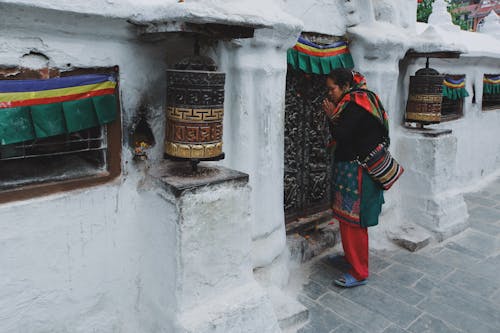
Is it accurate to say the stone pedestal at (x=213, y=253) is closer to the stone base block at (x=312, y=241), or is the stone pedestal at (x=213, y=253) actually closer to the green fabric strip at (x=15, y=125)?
the green fabric strip at (x=15, y=125)

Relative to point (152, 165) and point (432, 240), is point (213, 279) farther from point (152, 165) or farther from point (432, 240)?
point (432, 240)

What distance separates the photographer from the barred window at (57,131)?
2619 mm

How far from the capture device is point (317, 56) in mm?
4824

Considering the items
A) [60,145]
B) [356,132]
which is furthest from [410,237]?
[60,145]

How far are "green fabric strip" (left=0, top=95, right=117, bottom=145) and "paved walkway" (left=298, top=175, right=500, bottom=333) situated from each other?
8.01 ft

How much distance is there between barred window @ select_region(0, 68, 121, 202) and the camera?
8.59ft

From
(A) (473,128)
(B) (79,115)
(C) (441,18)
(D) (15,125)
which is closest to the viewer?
(D) (15,125)

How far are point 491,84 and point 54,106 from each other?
8.53 meters

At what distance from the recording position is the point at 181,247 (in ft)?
9.41

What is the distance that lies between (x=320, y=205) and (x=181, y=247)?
3.03 metres

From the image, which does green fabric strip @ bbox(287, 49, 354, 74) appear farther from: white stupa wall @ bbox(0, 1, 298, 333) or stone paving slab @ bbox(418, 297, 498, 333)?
stone paving slab @ bbox(418, 297, 498, 333)

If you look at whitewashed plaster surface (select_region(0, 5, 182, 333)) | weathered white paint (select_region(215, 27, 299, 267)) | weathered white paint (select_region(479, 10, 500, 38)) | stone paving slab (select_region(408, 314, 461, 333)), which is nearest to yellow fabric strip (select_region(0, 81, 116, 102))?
whitewashed plaster surface (select_region(0, 5, 182, 333))

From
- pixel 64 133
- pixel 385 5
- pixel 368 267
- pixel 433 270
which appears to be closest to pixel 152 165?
pixel 64 133

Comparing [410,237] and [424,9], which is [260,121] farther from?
[424,9]
